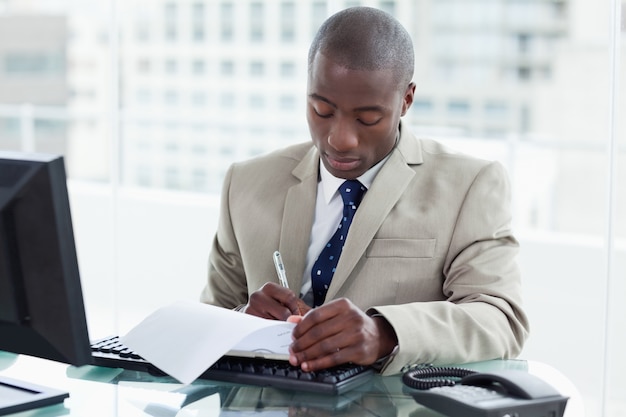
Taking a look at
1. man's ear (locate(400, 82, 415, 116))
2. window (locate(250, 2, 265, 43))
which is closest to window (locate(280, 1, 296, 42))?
window (locate(250, 2, 265, 43))

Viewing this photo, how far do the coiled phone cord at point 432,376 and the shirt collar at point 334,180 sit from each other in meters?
0.52

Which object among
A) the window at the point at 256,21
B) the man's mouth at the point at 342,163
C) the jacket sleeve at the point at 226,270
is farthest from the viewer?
the window at the point at 256,21

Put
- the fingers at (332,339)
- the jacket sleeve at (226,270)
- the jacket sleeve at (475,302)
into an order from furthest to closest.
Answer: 1. the jacket sleeve at (226,270)
2. the jacket sleeve at (475,302)
3. the fingers at (332,339)

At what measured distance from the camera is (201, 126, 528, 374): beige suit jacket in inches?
65.4

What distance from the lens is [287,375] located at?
1388 mm

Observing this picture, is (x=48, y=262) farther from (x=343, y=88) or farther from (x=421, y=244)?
(x=421, y=244)

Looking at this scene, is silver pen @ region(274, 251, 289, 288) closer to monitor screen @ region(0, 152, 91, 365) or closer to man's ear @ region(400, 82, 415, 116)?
man's ear @ region(400, 82, 415, 116)

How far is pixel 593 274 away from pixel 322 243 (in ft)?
12.0

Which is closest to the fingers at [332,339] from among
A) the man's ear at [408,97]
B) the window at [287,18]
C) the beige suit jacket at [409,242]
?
the beige suit jacket at [409,242]

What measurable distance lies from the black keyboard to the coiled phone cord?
0.07 m

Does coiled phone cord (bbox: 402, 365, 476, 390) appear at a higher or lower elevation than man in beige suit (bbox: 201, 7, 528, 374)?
lower

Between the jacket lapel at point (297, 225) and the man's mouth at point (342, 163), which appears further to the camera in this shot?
the jacket lapel at point (297, 225)

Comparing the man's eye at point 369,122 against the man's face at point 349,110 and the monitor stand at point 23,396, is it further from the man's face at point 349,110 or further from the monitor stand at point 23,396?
the monitor stand at point 23,396

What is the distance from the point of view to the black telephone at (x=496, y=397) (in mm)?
1202
